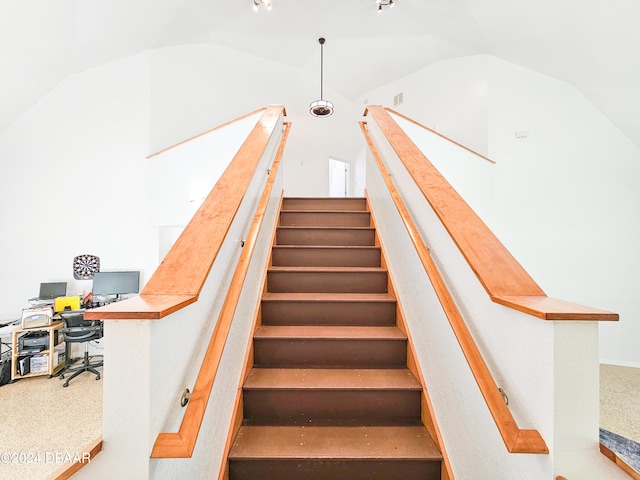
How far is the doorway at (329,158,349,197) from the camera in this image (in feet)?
24.7

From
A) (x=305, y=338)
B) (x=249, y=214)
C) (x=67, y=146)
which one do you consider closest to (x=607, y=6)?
(x=249, y=214)

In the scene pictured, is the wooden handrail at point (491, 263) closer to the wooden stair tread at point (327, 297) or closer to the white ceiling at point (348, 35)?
the wooden stair tread at point (327, 297)

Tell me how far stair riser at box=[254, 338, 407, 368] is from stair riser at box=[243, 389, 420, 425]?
0.80 feet

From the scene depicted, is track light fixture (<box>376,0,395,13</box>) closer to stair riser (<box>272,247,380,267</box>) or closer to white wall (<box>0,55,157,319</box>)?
white wall (<box>0,55,157,319</box>)

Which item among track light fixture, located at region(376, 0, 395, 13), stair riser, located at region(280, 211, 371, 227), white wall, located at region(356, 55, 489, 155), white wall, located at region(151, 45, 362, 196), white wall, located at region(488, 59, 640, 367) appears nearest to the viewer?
stair riser, located at region(280, 211, 371, 227)

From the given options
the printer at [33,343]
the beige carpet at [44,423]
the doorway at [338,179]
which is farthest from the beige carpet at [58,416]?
the doorway at [338,179]

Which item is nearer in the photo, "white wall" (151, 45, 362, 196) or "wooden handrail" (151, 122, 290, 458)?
"wooden handrail" (151, 122, 290, 458)

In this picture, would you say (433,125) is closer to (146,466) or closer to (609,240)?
(609,240)

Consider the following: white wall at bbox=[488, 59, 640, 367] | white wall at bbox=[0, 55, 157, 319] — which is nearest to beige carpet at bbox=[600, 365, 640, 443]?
white wall at bbox=[488, 59, 640, 367]

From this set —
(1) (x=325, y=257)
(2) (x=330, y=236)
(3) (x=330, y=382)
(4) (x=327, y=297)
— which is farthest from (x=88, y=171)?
(3) (x=330, y=382)

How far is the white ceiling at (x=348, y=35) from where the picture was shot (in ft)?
11.1

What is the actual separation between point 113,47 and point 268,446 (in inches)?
208

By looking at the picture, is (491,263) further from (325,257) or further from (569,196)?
(569,196)

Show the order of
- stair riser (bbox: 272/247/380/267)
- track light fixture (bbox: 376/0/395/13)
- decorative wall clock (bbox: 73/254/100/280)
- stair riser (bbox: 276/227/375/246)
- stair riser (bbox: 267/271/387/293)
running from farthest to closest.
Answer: track light fixture (bbox: 376/0/395/13)
decorative wall clock (bbox: 73/254/100/280)
stair riser (bbox: 276/227/375/246)
stair riser (bbox: 272/247/380/267)
stair riser (bbox: 267/271/387/293)
